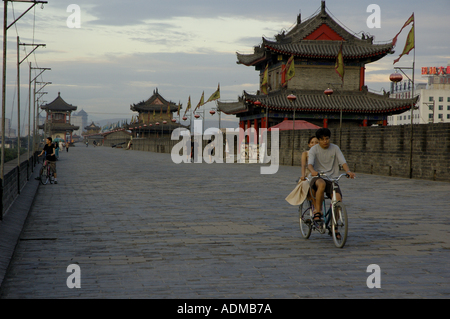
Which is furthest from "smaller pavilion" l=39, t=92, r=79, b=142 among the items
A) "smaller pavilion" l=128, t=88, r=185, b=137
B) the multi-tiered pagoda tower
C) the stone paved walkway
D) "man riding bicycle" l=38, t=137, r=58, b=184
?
the stone paved walkway

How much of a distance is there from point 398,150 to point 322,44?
24186mm

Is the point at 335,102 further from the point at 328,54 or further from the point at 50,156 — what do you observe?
the point at 50,156

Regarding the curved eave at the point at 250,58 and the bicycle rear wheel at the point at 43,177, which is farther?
the curved eave at the point at 250,58

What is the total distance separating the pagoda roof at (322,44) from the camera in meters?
42.4

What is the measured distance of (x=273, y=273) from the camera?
18.1ft

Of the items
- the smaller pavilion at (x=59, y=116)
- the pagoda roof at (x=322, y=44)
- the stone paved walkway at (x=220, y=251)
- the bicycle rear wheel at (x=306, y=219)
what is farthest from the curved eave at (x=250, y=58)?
the smaller pavilion at (x=59, y=116)

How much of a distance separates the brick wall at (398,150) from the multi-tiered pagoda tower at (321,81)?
14549 mm

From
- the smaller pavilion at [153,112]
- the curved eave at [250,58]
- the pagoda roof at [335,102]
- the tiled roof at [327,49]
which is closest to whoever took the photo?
the pagoda roof at [335,102]

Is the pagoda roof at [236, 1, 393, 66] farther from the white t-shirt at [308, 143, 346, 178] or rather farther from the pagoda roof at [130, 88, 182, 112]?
the pagoda roof at [130, 88, 182, 112]

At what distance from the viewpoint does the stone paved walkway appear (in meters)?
4.92

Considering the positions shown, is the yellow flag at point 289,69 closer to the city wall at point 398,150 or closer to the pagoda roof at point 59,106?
the city wall at point 398,150

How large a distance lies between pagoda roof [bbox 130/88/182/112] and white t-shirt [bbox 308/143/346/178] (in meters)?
91.4
